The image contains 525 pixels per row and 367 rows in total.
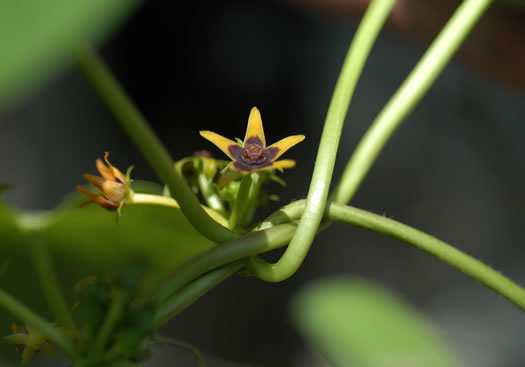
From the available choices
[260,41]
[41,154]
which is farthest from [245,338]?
[260,41]

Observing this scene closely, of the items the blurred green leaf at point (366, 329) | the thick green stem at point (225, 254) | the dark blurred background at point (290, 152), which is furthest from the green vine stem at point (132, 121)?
the dark blurred background at point (290, 152)

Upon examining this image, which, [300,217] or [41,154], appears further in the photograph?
[41,154]

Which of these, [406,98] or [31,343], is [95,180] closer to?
[31,343]

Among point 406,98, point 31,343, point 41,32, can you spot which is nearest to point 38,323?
point 31,343

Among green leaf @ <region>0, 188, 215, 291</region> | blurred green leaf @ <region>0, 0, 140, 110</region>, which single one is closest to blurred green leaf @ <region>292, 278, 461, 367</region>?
green leaf @ <region>0, 188, 215, 291</region>

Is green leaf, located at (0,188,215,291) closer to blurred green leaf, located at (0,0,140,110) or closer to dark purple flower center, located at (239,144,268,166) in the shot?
dark purple flower center, located at (239,144,268,166)

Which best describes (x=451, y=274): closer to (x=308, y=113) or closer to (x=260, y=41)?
(x=308, y=113)

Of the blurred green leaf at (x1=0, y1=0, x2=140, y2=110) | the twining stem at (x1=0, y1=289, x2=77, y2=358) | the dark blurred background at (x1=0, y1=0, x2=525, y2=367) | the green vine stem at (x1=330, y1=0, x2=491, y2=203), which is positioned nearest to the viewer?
the blurred green leaf at (x1=0, y1=0, x2=140, y2=110)
